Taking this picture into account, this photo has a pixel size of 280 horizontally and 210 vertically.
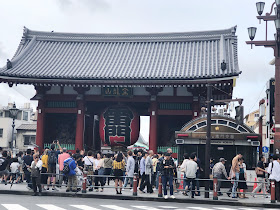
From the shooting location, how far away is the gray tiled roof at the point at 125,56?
28.9m

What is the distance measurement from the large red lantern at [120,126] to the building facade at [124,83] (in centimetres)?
6

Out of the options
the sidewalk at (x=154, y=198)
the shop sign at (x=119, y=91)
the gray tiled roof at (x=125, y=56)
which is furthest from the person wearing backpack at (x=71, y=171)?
the shop sign at (x=119, y=91)

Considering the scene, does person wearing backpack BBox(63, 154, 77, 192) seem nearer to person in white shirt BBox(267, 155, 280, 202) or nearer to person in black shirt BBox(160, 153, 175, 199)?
person in black shirt BBox(160, 153, 175, 199)

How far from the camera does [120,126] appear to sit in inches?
1129

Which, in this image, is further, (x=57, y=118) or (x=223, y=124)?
(x=57, y=118)

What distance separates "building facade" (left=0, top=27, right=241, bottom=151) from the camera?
28.0m

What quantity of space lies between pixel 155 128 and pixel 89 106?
549 cm

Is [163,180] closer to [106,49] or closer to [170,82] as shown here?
[170,82]

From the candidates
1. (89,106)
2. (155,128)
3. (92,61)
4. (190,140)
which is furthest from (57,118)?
(190,140)

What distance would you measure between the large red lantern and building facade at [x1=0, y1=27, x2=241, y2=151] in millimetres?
65

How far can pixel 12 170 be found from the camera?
902 inches

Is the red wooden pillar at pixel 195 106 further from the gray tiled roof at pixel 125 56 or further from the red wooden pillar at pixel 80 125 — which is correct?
the red wooden pillar at pixel 80 125

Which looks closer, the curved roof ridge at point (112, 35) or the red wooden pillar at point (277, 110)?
the red wooden pillar at point (277, 110)

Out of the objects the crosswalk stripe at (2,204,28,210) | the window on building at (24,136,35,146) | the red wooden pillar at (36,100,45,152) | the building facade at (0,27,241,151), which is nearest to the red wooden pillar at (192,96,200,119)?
the building facade at (0,27,241,151)
